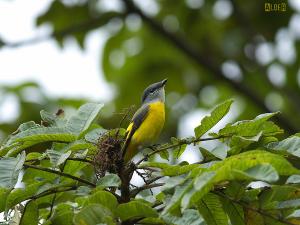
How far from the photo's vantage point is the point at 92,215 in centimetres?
236

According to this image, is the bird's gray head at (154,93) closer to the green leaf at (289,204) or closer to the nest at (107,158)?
the nest at (107,158)

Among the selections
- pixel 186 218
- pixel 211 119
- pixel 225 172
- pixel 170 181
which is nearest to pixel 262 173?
pixel 225 172

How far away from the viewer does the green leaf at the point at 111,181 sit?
8.36 ft

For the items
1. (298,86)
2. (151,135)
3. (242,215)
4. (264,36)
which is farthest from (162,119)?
(298,86)

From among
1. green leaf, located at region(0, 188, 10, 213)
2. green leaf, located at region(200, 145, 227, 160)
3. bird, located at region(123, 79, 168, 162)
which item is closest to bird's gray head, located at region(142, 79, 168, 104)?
bird, located at region(123, 79, 168, 162)

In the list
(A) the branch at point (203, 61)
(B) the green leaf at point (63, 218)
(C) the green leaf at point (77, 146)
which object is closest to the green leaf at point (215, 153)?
(C) the green leaf at point (77, 146)

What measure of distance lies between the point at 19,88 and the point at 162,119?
253 cm

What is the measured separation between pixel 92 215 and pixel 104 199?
0.38ft

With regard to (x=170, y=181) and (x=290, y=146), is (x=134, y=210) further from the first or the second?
(x=290, y=146)

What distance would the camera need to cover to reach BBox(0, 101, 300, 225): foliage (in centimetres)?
221

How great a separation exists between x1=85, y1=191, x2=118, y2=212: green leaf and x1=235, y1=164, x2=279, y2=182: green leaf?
54cm

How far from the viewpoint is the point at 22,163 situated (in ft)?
8.54

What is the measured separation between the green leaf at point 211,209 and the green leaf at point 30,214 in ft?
2.21

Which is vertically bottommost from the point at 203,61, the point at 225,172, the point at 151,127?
the point at 151,127
